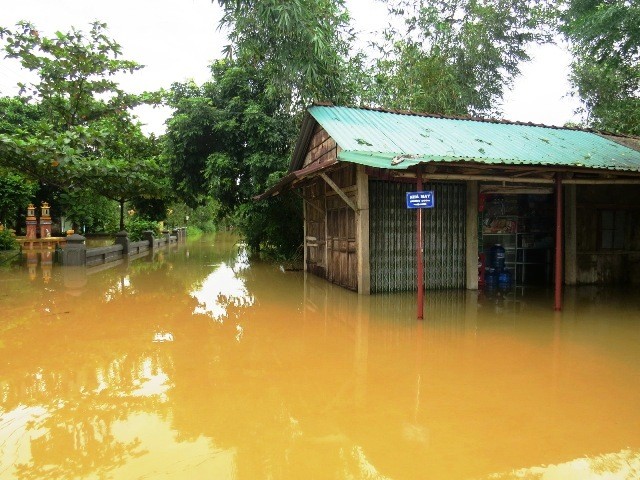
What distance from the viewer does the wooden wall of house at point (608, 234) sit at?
11.2m

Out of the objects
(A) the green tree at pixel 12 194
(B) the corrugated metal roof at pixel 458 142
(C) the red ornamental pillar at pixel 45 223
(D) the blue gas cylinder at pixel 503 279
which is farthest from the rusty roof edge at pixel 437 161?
(C) the red ornamental pillar at pixel 45 223

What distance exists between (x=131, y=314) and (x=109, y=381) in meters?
3.60

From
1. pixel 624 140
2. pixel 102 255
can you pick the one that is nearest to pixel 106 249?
pixel 102 255

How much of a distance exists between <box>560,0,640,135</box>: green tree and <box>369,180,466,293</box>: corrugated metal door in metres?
4.20

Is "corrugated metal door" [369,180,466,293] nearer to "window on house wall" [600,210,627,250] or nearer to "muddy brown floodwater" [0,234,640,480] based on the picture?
"muddy brown floodwater" [0,234,640,480]

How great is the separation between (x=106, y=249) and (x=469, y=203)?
45.6 ft

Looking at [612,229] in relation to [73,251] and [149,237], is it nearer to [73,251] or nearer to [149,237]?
[73,251]

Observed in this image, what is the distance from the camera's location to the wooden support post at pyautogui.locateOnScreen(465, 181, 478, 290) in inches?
404

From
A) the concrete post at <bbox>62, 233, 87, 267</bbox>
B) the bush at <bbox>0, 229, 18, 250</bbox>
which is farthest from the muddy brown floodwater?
the bush at <bbox>0, 229, 18, 250</bbox>

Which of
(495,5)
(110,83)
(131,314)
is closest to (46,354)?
(131,314)

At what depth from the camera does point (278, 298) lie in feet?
32.5

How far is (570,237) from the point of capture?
434 inches

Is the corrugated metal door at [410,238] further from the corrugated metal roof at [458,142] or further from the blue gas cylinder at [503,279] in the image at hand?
the blue gas cylinder at [503,279]

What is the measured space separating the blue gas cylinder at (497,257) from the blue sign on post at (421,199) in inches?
183
